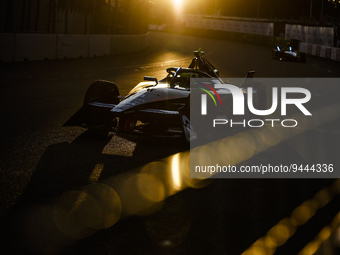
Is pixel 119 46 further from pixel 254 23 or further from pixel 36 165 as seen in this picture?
pixel 254 23

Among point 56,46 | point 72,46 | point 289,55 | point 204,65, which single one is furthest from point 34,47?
point 204,65

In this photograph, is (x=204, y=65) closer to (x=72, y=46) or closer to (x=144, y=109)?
(x=144, y=109)

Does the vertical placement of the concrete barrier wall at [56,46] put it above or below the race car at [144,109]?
above

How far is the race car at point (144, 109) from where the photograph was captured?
26.4 feet

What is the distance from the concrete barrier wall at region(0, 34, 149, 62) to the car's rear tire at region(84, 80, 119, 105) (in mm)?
15186

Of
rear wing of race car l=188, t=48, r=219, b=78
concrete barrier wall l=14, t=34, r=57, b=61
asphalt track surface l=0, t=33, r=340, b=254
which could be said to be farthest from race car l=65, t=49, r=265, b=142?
concrete barrier wall l=14, t=34, r=57, b=61

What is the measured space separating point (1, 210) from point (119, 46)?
3074 centimetres

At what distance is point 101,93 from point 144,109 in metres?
1.19

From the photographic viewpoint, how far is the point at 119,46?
3512 centimetres

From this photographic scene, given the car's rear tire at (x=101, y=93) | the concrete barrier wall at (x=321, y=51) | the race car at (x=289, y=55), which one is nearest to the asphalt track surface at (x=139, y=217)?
the car's rear tire at (x=101, y=93)

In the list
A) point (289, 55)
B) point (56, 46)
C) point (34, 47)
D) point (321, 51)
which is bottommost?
point (34, 47)

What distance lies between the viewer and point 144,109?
8266mm

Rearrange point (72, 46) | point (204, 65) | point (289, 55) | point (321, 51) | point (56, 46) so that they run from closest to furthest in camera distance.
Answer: point (204, 65) < point (56, 46) < point (72, 46) < point (289, 55) < point (321, 51)

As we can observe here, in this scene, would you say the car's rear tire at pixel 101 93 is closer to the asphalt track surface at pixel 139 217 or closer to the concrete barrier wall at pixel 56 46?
the asphalt track surface at pixel 139 217
